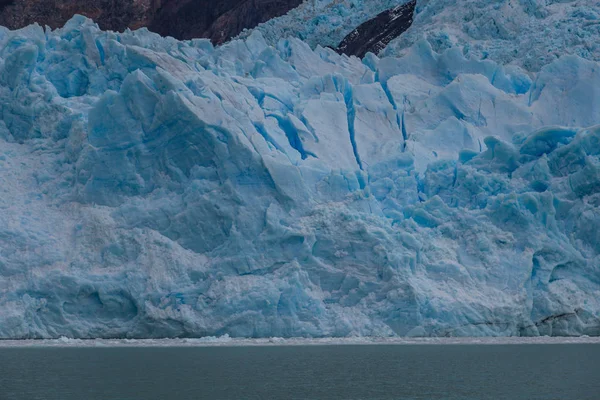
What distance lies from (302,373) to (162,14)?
21955 mm

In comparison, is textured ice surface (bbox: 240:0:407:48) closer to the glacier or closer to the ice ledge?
the glacier

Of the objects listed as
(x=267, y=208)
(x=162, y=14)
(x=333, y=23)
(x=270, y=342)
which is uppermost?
(x=162, y=14)

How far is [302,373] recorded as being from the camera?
39.5 feet

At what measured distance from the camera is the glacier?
15.2 m

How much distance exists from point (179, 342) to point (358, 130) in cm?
508

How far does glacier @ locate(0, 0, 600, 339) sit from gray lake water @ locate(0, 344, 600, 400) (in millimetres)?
835

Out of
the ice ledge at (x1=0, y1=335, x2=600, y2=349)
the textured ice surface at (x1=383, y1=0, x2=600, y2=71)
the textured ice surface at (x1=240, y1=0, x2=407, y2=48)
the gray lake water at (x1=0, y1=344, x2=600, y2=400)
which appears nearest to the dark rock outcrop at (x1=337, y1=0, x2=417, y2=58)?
the textured ice surface at (x1=240, y1=0, x2=407, y2=48)

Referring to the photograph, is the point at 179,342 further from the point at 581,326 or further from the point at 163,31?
the point at 163,31

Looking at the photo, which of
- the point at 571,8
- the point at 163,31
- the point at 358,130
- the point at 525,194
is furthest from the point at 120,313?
the point at 163,31

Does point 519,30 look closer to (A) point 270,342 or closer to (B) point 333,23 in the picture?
(B) point 333,23

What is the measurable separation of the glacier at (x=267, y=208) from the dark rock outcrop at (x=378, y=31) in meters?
8.70

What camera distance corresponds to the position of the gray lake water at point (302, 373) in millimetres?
10578

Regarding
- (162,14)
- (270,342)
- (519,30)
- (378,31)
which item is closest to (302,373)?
(270,342)

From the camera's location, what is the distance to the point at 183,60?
58.0 ft
